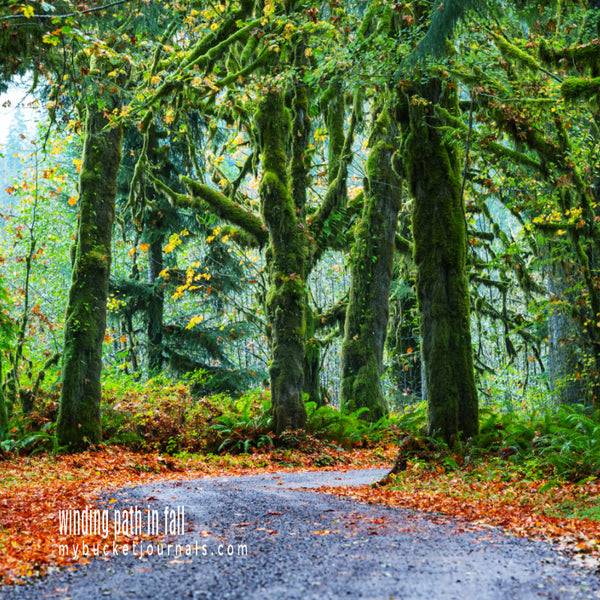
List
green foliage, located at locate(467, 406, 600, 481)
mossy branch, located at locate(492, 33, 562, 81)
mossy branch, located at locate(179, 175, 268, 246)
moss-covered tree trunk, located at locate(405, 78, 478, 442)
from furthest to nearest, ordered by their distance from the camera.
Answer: mossy branch, located at locate(179, 175, 268, 246) < mossy branch, located at locate(492, 33, 562, 81) < moss-covered tree trunk, located at locate(405, 78, 478, 442) < green foliage, located at locate(467, 406, 600, 481)

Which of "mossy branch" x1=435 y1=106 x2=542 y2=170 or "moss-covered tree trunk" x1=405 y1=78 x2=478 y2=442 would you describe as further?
"mossy branch" x1=435 y1=106 x2=542 y2=170

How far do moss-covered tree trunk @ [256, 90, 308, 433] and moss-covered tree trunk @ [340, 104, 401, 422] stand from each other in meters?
1.70

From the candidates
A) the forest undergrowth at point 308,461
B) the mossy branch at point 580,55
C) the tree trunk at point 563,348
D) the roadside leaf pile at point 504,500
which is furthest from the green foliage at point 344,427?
the mossy branch at point 580,55

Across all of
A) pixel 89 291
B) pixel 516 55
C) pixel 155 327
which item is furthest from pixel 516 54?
pixel 155 327

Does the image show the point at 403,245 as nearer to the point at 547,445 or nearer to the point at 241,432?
the point at 241,432

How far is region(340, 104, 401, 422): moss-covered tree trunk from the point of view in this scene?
486 inches

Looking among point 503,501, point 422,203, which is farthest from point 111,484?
point 422,203

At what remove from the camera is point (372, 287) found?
41.7 ft

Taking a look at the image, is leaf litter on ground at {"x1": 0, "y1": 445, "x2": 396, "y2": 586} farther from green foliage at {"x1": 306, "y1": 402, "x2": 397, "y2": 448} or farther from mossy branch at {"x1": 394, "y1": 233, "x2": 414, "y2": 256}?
mossy branch at {"x1": 394, "y1": 233, "x2": 414, "y2": 256}

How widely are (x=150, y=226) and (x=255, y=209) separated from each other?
16.7 ft

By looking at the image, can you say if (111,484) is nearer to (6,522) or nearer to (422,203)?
(6,522)

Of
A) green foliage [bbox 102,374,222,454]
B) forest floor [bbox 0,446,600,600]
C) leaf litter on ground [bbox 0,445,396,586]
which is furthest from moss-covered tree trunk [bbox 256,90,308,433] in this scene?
forest floor [bbox 0,446,600,600]

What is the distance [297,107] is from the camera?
12.2 m

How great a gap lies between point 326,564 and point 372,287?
9674mm
